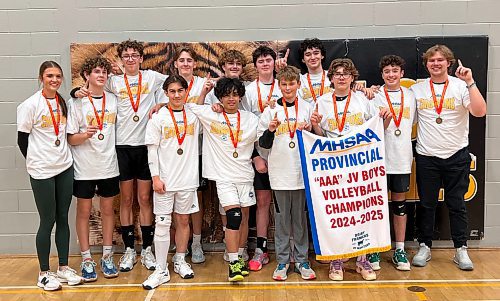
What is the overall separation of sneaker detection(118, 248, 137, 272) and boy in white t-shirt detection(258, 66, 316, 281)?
3.83ft

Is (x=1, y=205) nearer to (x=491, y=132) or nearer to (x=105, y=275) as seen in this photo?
(x=105, y=275)

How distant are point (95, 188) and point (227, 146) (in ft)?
3.55

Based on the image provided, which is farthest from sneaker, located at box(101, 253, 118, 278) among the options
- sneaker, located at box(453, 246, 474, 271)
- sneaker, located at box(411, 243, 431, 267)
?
sneaker, located at box(453, 246, 474, 271)

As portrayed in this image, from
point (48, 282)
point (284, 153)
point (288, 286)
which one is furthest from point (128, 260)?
point (284, 153)

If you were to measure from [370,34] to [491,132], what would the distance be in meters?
1.33

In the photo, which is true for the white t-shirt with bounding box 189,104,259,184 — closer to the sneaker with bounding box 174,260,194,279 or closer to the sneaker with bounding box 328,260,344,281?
the sneaker with bounding box 174,260,194,279

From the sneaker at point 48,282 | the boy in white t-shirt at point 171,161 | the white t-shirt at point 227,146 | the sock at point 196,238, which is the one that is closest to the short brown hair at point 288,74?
the white t-shirt at point 227,146

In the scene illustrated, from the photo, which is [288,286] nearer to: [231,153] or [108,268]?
[231,153]

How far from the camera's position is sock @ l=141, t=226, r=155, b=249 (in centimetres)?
424

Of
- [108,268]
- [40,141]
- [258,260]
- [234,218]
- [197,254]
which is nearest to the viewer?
[40,141]

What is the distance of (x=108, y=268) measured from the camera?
408 cm

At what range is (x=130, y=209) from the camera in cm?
427

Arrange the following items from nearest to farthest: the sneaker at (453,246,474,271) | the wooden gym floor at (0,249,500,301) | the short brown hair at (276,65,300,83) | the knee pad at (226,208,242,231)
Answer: the wooden gym floor at (0,249,500,301) < the short brown hair at (276,65,300,83) < the knee pad at (226,208,242,231) < the sneaker at (453,246,474,271)

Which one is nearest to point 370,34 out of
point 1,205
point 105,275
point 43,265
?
point 105,275
